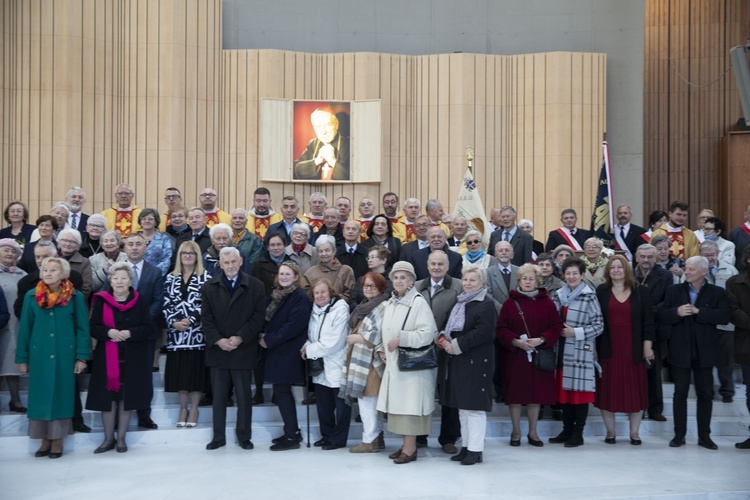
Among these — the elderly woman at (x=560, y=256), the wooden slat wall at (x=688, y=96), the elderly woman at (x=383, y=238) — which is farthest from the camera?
the wooden slat wall at (x=688, y=96)

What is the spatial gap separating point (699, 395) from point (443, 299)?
2358 millimetres

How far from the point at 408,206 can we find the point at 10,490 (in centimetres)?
509

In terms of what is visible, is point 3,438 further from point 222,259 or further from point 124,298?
point 222,259

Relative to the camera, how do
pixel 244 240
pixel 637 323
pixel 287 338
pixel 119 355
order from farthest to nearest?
1. pixel 244 240
2. pixel 637 323
3. pixel 287 338
4. pixel 119 355

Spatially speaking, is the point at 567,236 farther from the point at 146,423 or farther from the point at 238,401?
the point at 146,423

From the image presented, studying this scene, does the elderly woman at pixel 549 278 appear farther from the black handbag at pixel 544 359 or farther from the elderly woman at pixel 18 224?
the elderly woman at pixel 18 224

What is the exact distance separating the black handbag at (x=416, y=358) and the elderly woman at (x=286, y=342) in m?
0.97

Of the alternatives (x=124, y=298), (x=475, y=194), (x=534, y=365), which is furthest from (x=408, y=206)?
(x=124, y=298)

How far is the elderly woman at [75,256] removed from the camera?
7871 mm

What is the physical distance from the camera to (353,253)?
880 centimetres

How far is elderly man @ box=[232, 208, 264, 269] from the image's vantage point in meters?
8.80

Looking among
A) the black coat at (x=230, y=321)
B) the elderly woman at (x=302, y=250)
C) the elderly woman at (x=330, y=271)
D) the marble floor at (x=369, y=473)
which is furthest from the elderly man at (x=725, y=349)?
the black coat at (x=230, y=321)

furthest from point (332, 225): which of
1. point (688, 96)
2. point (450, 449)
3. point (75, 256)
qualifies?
point (688, 96)

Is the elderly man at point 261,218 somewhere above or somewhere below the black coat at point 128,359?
above
